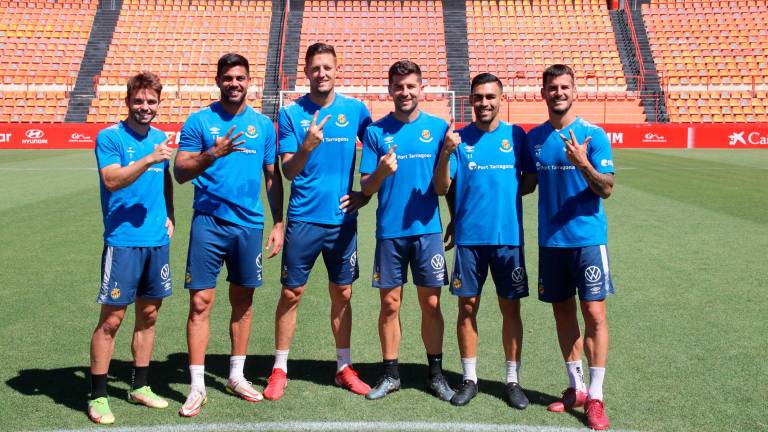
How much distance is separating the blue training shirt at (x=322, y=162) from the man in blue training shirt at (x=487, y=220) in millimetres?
657

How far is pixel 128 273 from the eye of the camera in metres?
4.55

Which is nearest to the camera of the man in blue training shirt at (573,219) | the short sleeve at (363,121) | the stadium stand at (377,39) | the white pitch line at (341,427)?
the white pitch line at (341,427)

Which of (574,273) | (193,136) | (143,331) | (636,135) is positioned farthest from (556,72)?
(636,135)

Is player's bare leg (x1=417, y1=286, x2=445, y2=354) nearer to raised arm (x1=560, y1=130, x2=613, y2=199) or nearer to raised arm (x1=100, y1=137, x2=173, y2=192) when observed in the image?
raised arm (x1=560, y1=130, x2=613, y2=199)

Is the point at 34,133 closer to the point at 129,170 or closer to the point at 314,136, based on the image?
the point at 129,170

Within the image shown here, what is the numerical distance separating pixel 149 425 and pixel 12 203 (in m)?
10.8

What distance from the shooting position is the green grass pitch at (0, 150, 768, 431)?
4.54 metres

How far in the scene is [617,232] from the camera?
36.7 feet

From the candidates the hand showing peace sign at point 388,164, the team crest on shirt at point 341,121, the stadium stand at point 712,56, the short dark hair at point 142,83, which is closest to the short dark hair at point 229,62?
the short dark hair at point 142,83

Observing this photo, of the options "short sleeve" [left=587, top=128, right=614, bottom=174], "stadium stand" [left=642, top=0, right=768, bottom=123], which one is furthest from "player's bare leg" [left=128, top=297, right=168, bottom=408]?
"stadium stand" [left=642, top=0, right=768, bottom=123]

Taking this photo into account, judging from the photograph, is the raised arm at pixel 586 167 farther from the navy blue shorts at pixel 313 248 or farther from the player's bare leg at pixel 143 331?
the player's bare leg at pixel 143 331

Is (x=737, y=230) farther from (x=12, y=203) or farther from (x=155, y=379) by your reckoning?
(x=12, y=203)

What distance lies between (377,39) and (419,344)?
109 feet

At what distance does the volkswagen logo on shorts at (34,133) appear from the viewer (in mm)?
30062
